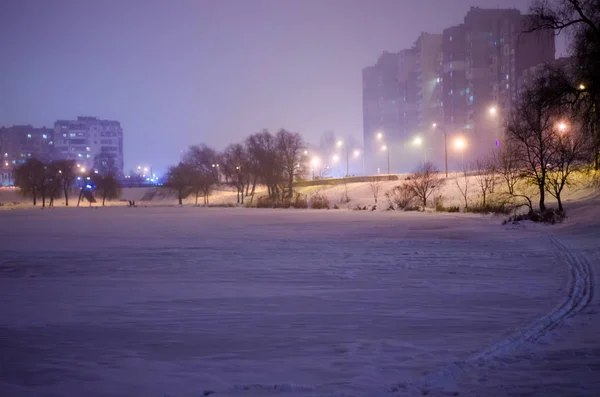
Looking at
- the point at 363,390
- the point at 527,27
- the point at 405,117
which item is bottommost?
the point at 363,390

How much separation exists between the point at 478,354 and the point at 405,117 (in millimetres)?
173554

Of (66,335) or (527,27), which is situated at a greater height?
(527,27)

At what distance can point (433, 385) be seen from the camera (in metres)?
6.52

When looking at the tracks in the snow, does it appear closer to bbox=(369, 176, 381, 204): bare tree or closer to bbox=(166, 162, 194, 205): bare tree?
bbox=(369, 176, 381, 204): bare tree

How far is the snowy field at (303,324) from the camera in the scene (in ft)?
22.2

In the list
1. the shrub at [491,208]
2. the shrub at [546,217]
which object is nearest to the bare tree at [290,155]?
the shrub at [491,208]

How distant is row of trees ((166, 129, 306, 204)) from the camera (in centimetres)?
7981

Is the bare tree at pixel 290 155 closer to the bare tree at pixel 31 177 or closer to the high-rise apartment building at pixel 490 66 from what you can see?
the bare tree at pixel 31 177

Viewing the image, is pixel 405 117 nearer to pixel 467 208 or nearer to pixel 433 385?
pixel 467 208

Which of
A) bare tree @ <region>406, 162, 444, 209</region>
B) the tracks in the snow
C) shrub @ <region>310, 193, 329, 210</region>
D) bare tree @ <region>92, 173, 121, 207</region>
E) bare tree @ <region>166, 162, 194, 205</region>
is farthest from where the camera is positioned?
bare tree @ <region>92, 173, 121, 207</region>

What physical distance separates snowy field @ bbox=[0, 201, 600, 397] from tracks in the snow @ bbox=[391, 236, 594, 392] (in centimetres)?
4

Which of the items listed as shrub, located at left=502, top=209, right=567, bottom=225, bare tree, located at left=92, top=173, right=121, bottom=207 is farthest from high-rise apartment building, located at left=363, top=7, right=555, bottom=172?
bare tree, located at left=92, top=173, right=121, bottom=207

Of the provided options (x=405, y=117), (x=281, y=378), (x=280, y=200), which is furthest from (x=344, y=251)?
(x=405, y=117)

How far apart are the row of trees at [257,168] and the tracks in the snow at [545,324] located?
61.1 metres
